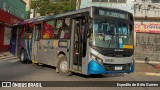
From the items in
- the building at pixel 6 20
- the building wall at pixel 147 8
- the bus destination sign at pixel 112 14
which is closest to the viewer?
the bus destination sign at pixel 112 14

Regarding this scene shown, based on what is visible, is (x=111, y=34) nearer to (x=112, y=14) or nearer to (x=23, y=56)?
(x=112, y=14)

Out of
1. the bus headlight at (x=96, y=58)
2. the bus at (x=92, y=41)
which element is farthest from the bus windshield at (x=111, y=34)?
the bus headlight at (x=96, y=58)

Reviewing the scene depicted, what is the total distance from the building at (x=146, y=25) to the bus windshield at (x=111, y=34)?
47.2 ft

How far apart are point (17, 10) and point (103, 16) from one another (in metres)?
29.6

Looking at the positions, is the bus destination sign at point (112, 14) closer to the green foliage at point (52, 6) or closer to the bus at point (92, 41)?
the bus at point (92, 41)

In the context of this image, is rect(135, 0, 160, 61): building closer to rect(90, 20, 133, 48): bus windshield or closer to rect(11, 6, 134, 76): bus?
rect(11, 6, 134, 76): bus

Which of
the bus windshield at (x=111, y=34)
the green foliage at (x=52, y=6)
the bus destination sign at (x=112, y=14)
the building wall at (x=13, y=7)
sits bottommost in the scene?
the bus windshield at (x=111, y=34)

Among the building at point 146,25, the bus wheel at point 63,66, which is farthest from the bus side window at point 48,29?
the building at point 146,25

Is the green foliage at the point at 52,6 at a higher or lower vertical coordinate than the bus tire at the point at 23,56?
higher

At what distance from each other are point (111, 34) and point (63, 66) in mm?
2975

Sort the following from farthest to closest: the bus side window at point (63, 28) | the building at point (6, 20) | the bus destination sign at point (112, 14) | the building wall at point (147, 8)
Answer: the building at point (6, 20)
the building wall at point (147, 8)
the bus side window at point (63, 28)
the bus destination sign at point (112, 14)

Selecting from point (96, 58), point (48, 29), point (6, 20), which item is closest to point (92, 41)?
point (96, 58)

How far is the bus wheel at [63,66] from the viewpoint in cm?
1312

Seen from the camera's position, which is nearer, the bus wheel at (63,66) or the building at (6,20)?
the bus wheel at (63,66)
